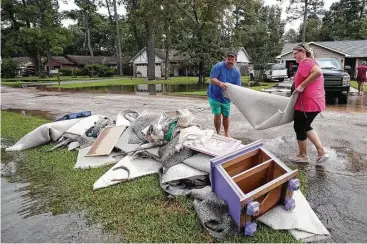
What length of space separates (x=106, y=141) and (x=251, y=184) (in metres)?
2.82

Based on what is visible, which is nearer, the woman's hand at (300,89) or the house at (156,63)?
the woman's hand at (300,89)

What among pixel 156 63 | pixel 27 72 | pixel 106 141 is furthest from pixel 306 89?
pixel 27 72

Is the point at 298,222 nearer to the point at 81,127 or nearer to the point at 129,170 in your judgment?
the point at 129,170

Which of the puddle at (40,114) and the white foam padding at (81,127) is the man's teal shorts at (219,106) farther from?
the puddle at (40,114)

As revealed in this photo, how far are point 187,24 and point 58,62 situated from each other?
4162cm

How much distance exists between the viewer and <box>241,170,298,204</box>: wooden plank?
257cm

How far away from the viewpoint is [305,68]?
4113 millimetres

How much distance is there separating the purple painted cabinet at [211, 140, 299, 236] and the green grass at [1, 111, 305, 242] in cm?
23

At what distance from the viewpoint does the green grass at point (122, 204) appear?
9.08 feet

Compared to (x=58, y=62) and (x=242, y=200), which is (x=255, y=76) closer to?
(x=242, y=200)

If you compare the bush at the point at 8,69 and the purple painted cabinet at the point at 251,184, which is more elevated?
the bush at the point at 8,69

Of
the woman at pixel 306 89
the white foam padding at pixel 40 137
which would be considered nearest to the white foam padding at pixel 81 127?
the white foam padding at pixel 40 137

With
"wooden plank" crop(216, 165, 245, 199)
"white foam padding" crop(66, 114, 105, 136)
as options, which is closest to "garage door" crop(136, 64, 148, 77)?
"white foam padding" crop(66, 114, 105, 136)

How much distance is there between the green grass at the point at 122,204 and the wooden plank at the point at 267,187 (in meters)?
0.39
